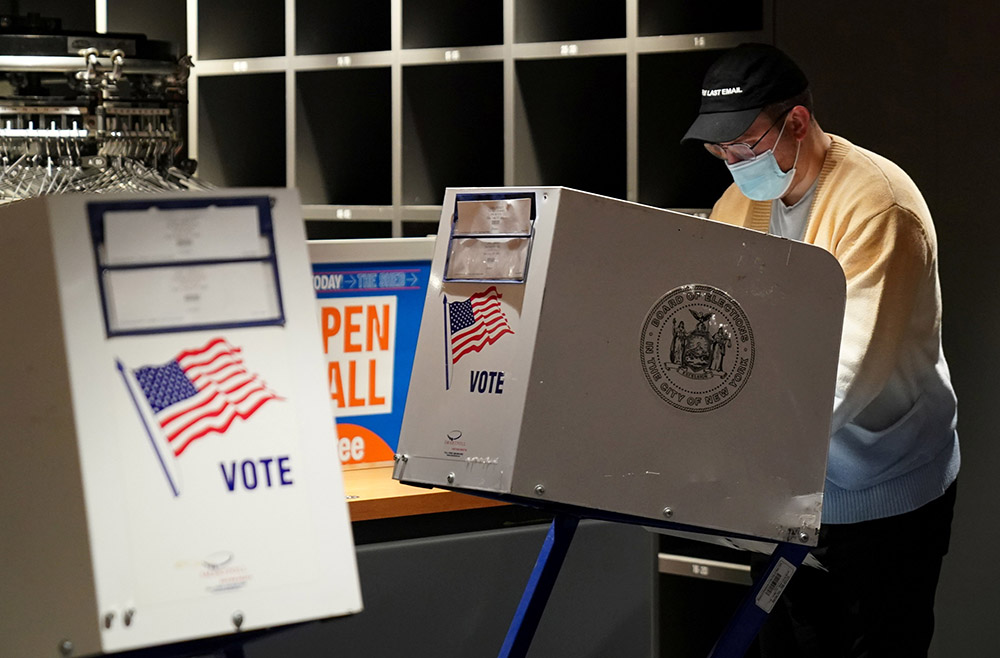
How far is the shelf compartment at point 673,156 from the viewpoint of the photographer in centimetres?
315

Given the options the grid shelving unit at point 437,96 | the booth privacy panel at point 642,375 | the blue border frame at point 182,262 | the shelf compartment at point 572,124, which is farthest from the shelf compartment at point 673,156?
the blue border frame at point 182,262

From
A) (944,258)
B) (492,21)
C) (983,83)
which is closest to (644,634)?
(944,258)

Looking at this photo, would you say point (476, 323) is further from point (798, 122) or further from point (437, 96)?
point (437, 96)

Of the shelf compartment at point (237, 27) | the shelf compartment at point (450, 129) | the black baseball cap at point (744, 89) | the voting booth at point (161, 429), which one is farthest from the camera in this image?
the shelf compartment at point (237, 27)

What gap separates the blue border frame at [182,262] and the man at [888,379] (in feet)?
3.40

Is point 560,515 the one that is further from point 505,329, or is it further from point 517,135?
point 517,135

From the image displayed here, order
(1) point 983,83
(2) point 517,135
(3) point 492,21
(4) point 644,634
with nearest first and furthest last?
1. (4) point 644,634
2. (1) point 983,83
3. (2) point 517,135
4. (3) point 492,21

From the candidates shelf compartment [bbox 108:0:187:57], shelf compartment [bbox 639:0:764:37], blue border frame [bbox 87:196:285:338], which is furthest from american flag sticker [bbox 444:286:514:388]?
shelf compartment [bbox 108:0:187:57]

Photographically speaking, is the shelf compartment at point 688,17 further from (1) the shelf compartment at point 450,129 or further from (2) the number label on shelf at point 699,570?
(2) the number label on shelf at point 699,570

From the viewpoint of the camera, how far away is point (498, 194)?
1463 millimetres

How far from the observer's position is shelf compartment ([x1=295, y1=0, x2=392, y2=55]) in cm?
366

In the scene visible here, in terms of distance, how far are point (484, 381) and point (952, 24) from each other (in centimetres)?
180

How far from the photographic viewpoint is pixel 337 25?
12.1 feet

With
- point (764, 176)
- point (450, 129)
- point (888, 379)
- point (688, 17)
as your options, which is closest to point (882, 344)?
point (888, 379)
